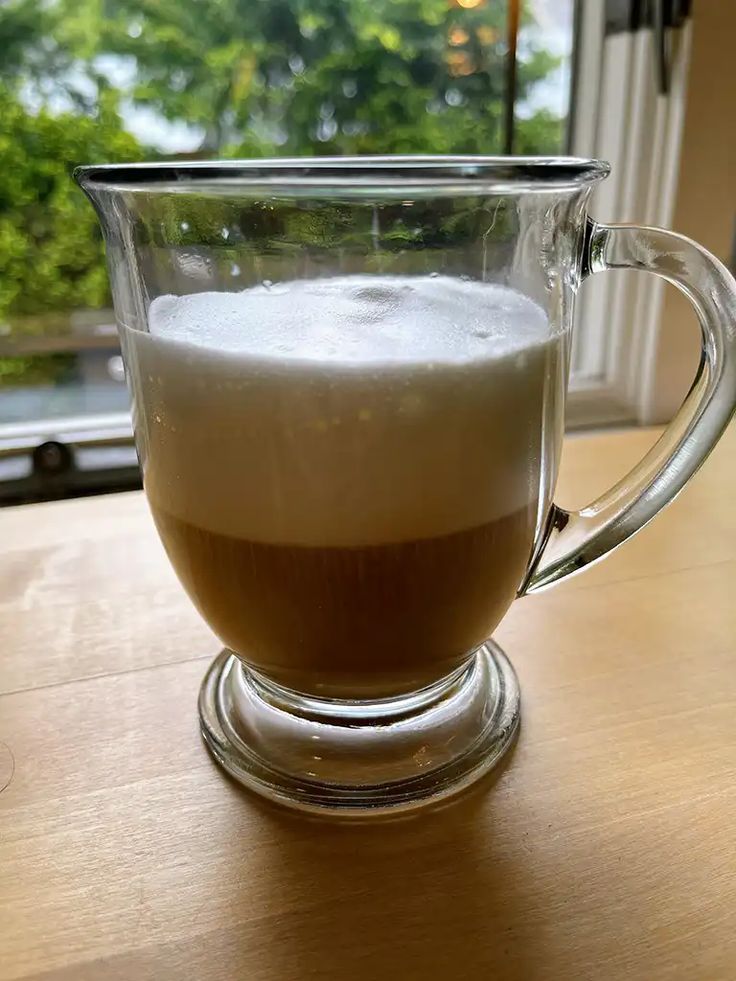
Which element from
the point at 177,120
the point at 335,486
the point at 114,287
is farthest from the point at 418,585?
the point at 177,120

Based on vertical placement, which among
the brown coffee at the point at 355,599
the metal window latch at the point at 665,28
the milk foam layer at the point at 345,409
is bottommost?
the brown coffee at the point at 355,599

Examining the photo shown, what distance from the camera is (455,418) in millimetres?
378

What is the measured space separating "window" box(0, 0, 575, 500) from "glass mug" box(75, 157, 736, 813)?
1.94 ft

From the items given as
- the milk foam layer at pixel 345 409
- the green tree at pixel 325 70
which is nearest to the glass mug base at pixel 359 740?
the milk foam layer at pixel 345 409

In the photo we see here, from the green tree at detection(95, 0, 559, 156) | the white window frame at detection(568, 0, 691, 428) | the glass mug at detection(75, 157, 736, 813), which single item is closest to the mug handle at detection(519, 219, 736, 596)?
the glass mug at detection(75, 157, 736, 813)

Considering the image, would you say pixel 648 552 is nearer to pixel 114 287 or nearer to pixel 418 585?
pixel 418 585

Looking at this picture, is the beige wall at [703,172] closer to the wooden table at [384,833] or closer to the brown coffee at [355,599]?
the wooden table at [384,833]

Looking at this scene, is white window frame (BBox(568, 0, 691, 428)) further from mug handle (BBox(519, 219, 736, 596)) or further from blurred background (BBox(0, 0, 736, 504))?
mug handle (BBox(519, 219, 736, 596))

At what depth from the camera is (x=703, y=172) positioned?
3.19 ft

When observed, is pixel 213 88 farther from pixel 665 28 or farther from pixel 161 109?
pixel 665 28

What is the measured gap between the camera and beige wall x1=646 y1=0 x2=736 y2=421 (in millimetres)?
924

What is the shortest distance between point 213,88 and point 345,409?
73 centimetres

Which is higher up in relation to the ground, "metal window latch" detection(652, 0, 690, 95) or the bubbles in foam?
"metal window latch" detection(652, 0, 690, 95)

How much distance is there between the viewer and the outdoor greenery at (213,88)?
923 millimetres
